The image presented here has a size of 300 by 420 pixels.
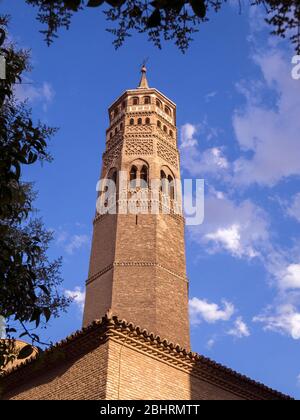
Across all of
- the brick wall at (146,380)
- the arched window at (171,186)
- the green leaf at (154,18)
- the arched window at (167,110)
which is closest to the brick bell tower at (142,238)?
the arched window at (171,186)

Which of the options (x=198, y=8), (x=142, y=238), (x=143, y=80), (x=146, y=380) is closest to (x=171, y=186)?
(x=142, y=238)

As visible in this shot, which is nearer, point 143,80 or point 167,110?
point 167,110

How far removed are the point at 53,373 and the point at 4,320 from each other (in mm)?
5852

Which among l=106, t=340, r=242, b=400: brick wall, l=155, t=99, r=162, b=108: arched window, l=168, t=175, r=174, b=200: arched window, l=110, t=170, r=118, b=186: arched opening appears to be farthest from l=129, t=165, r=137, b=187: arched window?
l=106, t=340, r=242, b=400: brick wall

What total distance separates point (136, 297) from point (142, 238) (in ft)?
7.36

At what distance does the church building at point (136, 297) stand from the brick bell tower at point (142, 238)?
0.03 meters

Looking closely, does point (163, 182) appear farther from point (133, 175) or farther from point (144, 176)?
point (133, 175)

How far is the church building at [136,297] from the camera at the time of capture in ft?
30.5

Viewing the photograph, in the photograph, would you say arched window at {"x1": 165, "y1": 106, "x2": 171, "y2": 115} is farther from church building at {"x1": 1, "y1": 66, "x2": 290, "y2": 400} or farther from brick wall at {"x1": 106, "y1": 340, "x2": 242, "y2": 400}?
brick wall at {"x1": 106, "y1": 340, "x2": 242, "y2": 400}

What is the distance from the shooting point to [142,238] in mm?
16344

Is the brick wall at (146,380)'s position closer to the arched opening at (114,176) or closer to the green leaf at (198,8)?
the green leaf at (198,8)

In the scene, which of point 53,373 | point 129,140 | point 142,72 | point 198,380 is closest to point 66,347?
point 53,373

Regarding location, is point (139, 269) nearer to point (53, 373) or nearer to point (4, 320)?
A: point (53, 373)

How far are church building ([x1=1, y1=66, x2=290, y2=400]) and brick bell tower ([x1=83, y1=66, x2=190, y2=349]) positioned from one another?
0.03 metres
